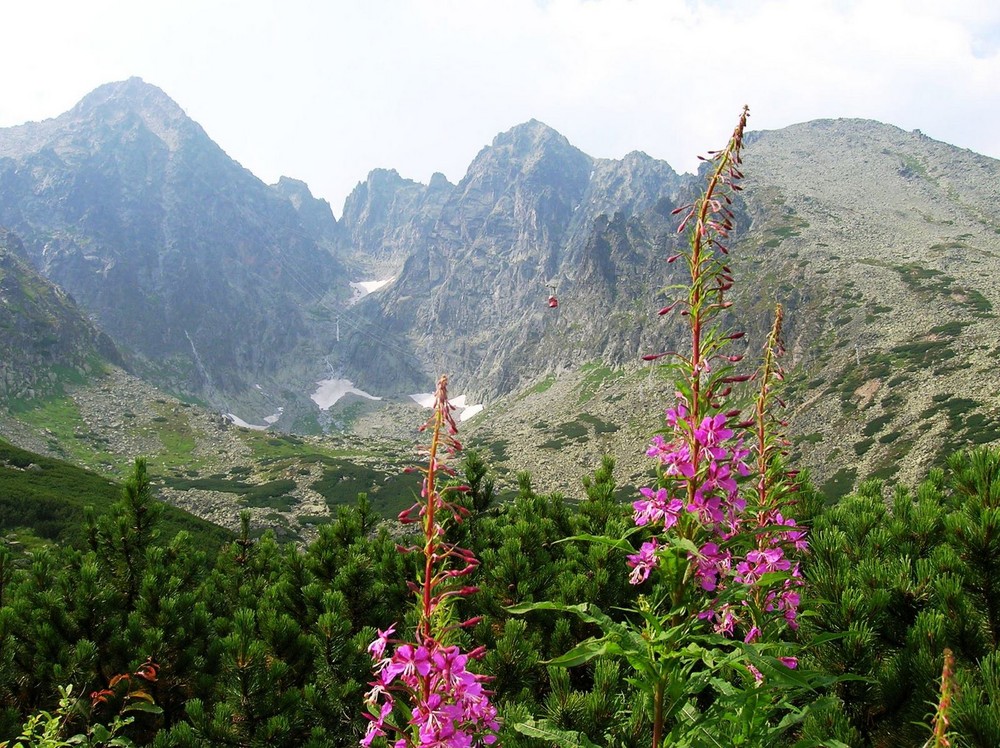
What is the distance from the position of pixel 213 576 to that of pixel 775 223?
161 meters

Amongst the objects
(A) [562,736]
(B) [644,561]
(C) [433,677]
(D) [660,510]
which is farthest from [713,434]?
(C) [433,677]

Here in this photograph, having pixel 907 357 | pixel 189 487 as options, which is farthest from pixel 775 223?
pixel 189 487

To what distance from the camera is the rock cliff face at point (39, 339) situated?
349 ft

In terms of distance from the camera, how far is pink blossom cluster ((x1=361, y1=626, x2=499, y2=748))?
2688 mm

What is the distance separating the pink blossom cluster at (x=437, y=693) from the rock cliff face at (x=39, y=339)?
129295mm

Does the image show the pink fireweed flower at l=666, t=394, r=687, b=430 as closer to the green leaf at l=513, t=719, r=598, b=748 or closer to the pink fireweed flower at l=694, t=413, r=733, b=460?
the pink fireweed flower at l=694, t=413, r=733, b=460

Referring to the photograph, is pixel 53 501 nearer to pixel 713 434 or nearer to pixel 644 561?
pixel 644 561

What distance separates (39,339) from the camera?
4540 inches

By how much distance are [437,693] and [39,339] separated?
146605mm

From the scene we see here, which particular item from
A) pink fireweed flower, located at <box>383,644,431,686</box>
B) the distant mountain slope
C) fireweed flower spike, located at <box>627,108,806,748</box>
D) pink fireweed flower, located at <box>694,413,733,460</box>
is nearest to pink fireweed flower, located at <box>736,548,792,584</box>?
fireweed flower spike, located at <box>627,108,806,748</box>

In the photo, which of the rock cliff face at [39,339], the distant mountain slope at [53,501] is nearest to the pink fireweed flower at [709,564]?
the distant mountain slope at [53,501]

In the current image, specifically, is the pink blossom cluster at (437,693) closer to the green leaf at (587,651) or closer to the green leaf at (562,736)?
the green leaf at (562,736)

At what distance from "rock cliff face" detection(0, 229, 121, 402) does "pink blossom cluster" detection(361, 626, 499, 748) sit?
12929cm

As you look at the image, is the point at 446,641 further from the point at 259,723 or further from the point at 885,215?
the point at 885,215
